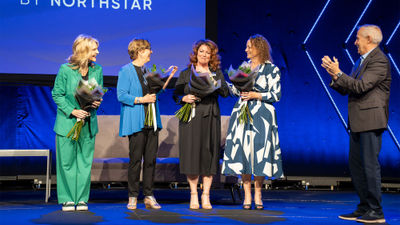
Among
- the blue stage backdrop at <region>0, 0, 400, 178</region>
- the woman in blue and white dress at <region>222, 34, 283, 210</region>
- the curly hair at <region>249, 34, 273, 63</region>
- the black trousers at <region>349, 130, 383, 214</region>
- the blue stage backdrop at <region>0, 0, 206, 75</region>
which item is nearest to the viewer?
the black trousers at <region>349, 130, 383, 214</region>

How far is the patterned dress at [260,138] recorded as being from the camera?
13.9 feet

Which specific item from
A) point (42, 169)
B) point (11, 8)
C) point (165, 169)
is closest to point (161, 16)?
point (11, 8)

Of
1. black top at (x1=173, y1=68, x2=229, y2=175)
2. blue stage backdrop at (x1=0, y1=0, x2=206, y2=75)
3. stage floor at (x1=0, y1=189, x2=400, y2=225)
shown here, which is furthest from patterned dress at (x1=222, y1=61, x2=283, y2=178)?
blue stage backdrop at (x1=0, y1=0, x2=206, y2=75)

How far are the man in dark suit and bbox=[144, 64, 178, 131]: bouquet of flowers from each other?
133 cm

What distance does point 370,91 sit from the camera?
3.75 m

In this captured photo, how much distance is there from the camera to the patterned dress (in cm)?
424

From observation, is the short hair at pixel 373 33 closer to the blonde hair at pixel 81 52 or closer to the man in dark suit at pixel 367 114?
the man in dark suit at pixel 367 114

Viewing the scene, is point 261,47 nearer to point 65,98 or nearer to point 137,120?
point 137,120

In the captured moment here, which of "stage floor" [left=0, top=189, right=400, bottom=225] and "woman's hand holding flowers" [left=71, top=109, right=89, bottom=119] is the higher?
"woman's hand holding flowers" [left=71, top=109, right=89, bottom=119]

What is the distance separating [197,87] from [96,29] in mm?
2270

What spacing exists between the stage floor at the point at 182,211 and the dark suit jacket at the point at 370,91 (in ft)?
2.46

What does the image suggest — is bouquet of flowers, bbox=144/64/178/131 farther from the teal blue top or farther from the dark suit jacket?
the dark suit jacket

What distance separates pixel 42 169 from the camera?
6578 mm

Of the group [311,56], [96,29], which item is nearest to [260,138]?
[96,29]
